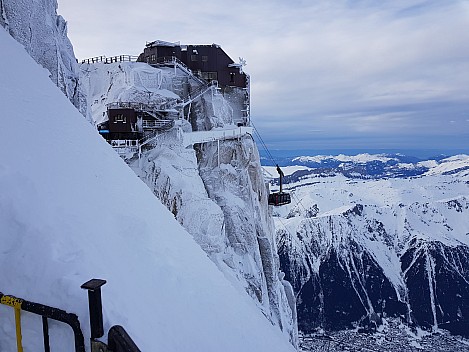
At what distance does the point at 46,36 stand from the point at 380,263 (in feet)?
408

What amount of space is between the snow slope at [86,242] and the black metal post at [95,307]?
0.16 metres

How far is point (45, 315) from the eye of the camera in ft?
13.1

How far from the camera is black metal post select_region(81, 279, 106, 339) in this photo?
3746 mm

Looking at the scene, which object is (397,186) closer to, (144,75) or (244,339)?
(144,75)

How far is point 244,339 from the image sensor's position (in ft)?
23.5

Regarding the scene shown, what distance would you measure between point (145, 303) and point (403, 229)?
137m

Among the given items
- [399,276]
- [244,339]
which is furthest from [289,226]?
[244,339]

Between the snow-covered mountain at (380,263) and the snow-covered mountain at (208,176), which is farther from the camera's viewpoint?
the snow-covered mountain at (380,263)

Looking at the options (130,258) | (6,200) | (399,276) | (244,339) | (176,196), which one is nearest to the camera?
(6,200)

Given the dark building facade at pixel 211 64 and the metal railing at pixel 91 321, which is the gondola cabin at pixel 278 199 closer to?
the dark building facade at pixel 211 64

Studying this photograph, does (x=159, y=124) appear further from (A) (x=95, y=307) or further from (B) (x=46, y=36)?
(A) (x=95, y=307)

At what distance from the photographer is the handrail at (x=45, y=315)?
155 inches

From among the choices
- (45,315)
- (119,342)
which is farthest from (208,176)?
(119,342)

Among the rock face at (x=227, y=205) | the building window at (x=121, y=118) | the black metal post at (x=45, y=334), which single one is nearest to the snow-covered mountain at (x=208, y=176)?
the rock face at (x=227, y=205)
